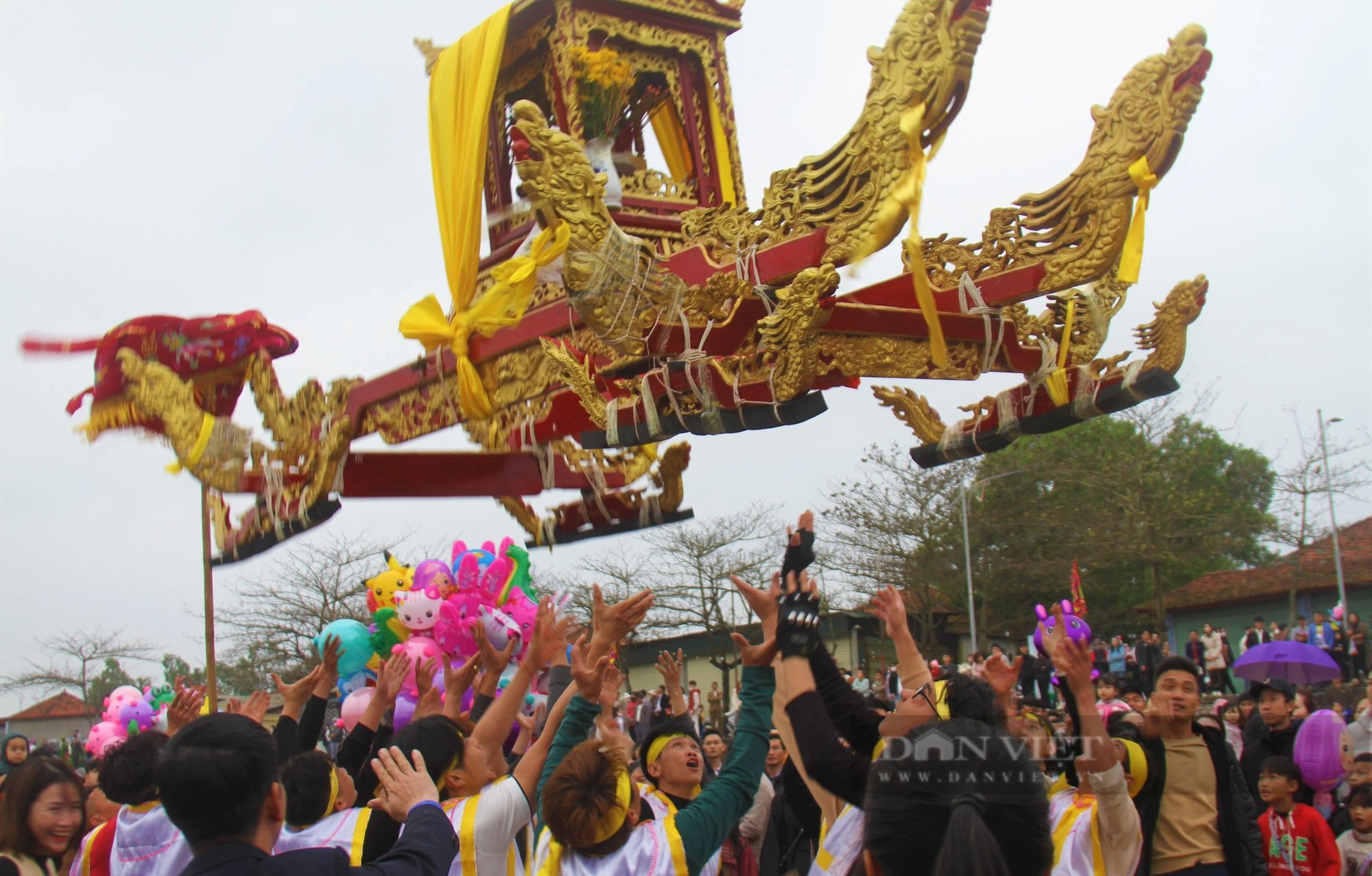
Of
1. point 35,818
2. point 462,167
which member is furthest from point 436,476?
point 35,818

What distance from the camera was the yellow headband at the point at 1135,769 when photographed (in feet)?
10.8

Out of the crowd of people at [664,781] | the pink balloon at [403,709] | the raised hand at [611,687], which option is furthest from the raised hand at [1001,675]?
the pink balloon at [403,709]

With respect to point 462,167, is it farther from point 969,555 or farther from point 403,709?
point 969,555

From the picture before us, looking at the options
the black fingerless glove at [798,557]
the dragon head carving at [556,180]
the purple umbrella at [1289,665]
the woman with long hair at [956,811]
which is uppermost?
the dragon head carving at [556,180]

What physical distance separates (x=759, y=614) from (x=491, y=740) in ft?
2.65

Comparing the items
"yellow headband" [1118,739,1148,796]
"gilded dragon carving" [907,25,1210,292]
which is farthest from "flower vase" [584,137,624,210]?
"yellow headband" [1118,739,1148,796]

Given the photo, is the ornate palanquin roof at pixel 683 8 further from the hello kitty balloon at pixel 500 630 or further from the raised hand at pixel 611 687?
the raised hand at pixel 611 687

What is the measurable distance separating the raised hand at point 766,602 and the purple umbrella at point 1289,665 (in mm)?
5744

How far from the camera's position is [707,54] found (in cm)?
643

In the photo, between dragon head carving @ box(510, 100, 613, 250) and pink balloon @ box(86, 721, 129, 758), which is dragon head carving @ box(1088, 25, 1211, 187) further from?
pink balloon @ box(86, 721, 129, 758)

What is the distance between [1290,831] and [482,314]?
3598mm

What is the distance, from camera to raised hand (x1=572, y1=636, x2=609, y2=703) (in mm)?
2854

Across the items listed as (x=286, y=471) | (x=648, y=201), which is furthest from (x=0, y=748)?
(x=648, y=201)

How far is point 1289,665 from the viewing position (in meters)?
7.52
